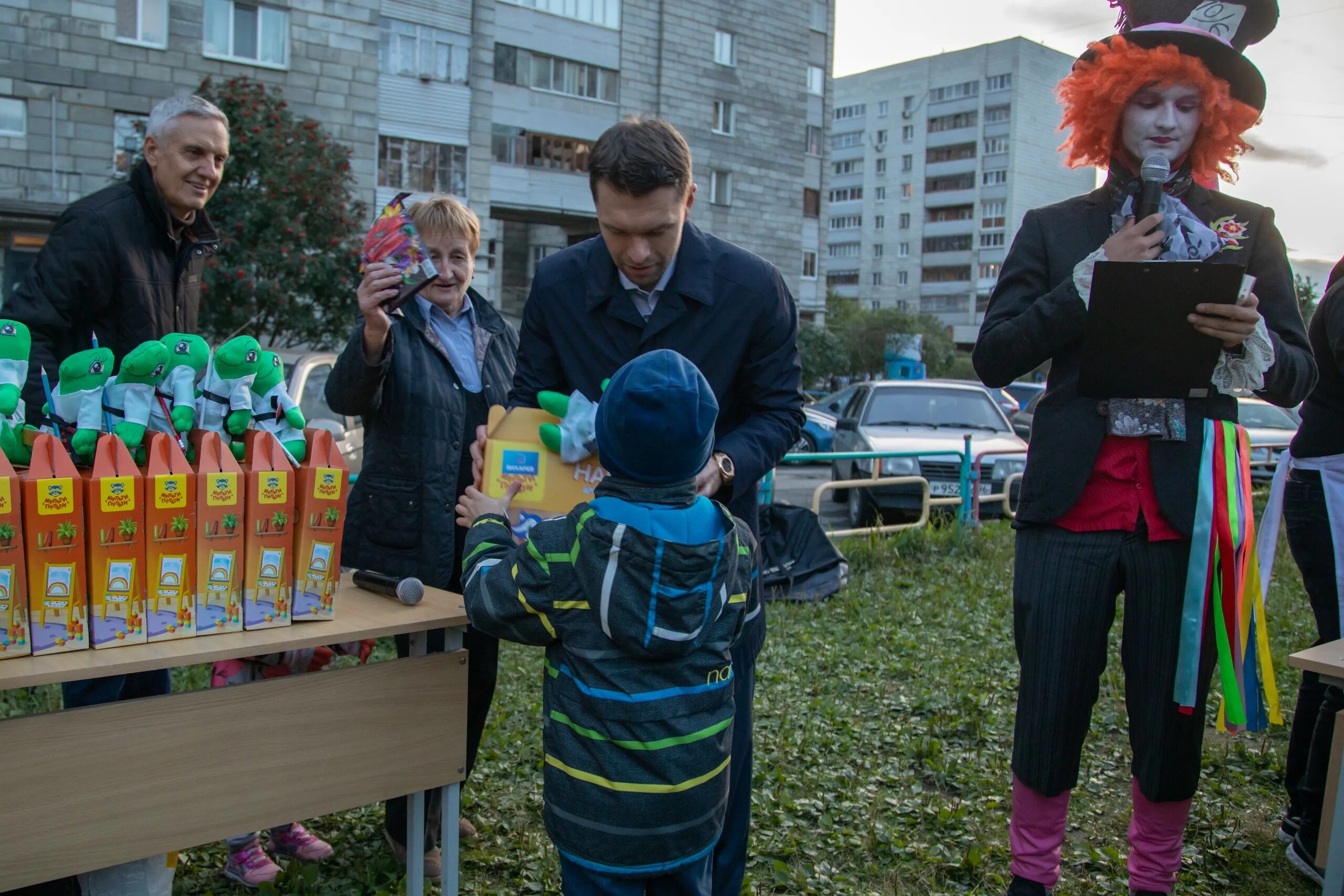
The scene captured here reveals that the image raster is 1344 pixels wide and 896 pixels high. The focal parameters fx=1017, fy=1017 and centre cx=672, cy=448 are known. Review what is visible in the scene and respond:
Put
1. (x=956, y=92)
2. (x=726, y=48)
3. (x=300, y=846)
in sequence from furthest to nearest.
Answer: (x=956, y=92) < (x=726, y=48) < (x=300, y=846)

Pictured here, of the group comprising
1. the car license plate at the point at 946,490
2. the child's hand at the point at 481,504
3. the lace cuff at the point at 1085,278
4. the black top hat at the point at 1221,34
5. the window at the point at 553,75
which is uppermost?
the window at the point at 553,75

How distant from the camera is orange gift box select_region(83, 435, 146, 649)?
78.7 inches

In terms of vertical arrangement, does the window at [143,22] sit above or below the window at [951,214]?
below

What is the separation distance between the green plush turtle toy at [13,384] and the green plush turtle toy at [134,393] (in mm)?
162

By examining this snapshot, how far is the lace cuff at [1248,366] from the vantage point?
2.43 metres

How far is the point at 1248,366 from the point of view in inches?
96.3

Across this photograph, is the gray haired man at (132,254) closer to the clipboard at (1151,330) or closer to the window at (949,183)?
the clipboard at (1151,330)

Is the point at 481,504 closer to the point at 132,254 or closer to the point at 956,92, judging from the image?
the point at 132,254

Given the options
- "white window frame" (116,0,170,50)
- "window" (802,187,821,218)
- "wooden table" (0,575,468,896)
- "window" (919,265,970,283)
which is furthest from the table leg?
"window" (919,265,970,283)

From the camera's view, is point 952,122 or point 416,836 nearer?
point 416,836

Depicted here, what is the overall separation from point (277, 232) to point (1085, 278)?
1342cm

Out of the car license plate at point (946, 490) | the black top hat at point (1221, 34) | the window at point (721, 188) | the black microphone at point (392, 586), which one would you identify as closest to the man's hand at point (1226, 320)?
the black top hat at point (1221, 34)

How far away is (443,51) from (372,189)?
477 centimetres

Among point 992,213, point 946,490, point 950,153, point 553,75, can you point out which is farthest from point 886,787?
point 950,153
